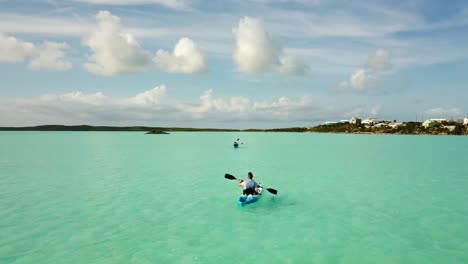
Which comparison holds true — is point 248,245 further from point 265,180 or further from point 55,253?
point 265,180

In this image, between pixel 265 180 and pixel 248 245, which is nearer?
pixel 248 245

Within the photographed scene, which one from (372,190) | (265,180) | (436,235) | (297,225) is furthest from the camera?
(265,180)

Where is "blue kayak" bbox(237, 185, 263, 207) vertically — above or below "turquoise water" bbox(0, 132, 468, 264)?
above

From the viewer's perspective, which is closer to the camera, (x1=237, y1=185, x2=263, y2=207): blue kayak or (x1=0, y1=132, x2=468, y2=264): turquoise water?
(x1=0, y1=132, x2=468, y2=264): turquoise water

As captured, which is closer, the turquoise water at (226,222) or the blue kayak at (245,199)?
the turquoise water at (226,222)

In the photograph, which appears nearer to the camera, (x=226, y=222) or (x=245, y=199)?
(x=226, y=222)

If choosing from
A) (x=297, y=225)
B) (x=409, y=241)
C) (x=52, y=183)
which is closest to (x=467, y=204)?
(x=409, y=241)

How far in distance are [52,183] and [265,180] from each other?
73.3 ft

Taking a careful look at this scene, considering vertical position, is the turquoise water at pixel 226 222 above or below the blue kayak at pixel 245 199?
below

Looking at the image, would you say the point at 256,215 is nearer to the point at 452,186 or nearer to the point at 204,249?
the point at 204,249

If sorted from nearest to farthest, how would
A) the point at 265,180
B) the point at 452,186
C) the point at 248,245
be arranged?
1. the point at 248,245
2. the point at 452,186
3. the point at 265,180

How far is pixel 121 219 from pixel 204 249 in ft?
24.3

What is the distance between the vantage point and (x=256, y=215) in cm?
2191

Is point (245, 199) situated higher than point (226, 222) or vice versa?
point (245, 199)
